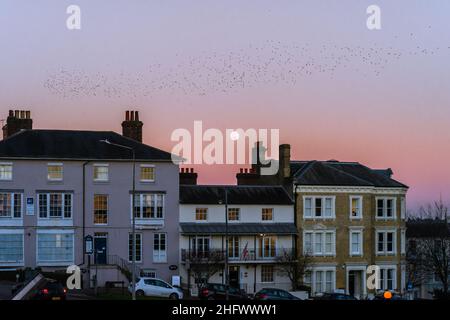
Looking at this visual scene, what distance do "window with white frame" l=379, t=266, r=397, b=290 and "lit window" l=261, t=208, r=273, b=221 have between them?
11.2m

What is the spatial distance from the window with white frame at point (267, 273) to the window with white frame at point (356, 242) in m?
7.91

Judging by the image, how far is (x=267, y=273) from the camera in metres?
73.8

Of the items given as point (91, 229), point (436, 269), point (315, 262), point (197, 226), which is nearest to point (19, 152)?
point (91, 229)

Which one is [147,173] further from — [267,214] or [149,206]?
[267,214]

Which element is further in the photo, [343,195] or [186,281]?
[343,195]

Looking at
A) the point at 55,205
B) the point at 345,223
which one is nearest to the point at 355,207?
the point at 345,223

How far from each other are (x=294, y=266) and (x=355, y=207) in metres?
8.84

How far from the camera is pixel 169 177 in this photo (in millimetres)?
72250

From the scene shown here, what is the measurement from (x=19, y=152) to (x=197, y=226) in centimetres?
1552

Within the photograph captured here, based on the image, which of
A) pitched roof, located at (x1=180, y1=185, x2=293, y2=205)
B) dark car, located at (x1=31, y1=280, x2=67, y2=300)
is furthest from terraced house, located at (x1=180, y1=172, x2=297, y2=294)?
dark car, located at (x1=31, y1=280, x2=67, y2=300)

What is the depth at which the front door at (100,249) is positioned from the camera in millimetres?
68375

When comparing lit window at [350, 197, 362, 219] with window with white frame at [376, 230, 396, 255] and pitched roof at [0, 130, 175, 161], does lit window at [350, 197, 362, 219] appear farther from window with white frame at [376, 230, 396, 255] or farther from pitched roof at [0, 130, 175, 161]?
pitched roof at [0, 130, 175, 161]

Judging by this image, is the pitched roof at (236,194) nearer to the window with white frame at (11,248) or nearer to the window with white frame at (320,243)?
the window with white frame at (320,243)
